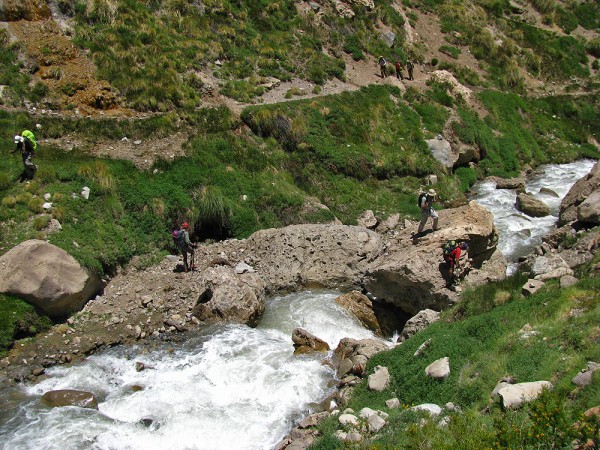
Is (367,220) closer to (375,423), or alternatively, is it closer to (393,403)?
(393,403)

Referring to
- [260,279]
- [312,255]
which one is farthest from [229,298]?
[312,255]

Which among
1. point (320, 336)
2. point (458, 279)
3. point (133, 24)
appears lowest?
point (320, 336)

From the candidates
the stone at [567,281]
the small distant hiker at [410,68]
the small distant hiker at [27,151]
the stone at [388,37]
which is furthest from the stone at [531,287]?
the stone at [388,37]

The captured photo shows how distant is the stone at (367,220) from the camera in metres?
29.8

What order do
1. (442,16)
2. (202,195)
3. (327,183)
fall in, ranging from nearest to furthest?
(202,195)
(327,183)
(442,16)

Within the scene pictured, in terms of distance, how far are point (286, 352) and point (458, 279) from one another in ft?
24.8

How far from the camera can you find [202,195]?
26.7 m

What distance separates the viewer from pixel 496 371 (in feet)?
42.1

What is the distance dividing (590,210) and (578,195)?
352 cm

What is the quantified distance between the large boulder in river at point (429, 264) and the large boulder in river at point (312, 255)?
1120 millimetres

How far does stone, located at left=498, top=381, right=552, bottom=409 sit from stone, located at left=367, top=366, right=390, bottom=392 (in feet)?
13.5

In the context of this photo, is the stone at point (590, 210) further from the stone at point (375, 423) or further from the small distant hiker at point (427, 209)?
the stone at point (375, 423)

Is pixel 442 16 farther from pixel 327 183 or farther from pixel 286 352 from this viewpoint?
pixel 286 352

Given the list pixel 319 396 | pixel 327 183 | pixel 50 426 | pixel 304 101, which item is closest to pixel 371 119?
pixel 304 101
